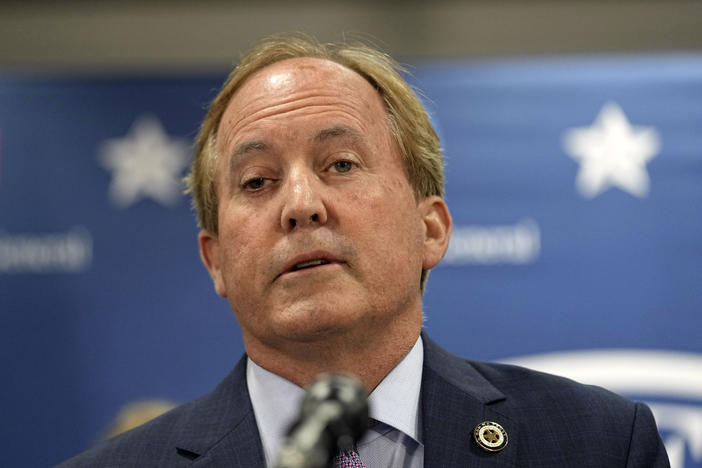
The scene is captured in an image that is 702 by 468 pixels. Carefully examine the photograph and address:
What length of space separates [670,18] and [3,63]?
395 cm

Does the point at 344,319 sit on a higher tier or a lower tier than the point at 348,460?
higher

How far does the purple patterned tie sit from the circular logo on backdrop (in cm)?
236

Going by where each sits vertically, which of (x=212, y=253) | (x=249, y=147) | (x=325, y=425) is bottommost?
(x=325, y=425)

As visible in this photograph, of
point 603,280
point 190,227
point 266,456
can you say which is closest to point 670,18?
point 603,280

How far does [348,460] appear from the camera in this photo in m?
1.91

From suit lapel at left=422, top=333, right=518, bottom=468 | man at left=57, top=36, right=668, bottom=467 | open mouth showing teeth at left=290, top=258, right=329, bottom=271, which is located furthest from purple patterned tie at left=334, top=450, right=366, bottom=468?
open mouth showing teeth at left=290, top=258, right=329, bottom=271

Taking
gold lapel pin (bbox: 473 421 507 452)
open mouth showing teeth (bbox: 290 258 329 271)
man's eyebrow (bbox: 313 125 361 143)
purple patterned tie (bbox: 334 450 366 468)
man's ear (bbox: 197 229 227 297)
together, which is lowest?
Answer: purple patterned tie (bbox: 334 450 366 468)

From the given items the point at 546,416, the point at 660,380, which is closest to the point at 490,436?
the point at 546,416

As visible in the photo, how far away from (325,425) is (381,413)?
986 mm

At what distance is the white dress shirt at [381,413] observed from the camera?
200 centimetres

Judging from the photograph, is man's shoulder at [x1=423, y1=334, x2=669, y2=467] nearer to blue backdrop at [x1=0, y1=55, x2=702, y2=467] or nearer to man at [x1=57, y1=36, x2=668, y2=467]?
man at [x1=57, y1=36, x2=668, y2=467]

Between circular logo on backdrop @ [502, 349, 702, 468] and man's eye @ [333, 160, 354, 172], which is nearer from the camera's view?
man's eye @ [333, 160, 354, 172]

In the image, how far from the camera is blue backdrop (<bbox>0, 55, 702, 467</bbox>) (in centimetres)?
417

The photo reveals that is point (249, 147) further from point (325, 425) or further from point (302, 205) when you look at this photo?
point (325, 425)
